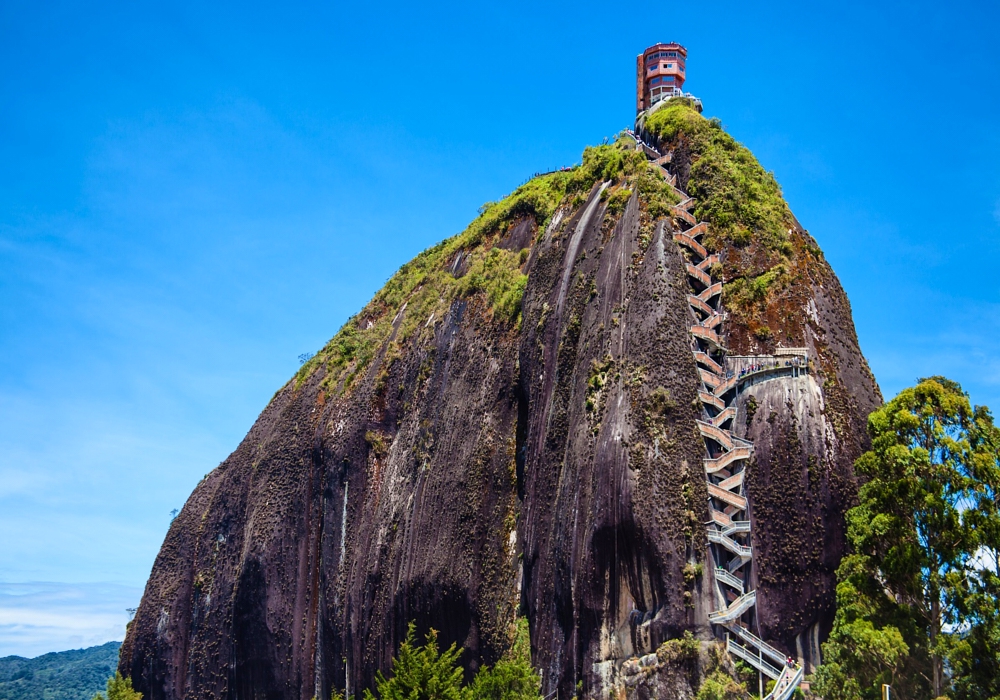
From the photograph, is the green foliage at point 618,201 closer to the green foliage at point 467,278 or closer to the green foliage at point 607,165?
the green foliage at point 467,278

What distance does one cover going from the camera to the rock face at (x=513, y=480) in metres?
36.1

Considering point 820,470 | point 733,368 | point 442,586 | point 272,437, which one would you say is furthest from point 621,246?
point 272,437

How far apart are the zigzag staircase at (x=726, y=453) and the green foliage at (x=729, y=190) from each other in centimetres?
100

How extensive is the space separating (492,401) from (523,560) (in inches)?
352

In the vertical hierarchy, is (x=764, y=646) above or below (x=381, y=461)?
below

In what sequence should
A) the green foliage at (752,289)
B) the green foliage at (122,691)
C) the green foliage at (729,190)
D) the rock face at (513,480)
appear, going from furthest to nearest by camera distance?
the green foliage at (122,691), the green foliage at (729,190), the green foliage at (752,289), the rock face at (513,480)

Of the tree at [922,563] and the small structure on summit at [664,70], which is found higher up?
the small structure on summit at [664,70]

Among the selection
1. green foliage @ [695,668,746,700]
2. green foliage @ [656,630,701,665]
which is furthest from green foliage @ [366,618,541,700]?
green foliage @ [695,668,746,700]

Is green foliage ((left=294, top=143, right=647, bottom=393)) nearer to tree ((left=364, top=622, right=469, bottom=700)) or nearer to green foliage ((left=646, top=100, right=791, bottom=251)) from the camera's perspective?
green foliage ((left=646, top=100, right=791, bottom=251))

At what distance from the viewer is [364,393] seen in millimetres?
56188

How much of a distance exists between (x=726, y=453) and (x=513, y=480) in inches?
439

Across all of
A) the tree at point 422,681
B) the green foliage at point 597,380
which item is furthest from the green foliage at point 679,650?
the green foliage at point 597,380

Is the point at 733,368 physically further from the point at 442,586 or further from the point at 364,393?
the point at 364,393

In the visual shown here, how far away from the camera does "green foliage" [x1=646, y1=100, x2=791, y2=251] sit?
43344 mm
